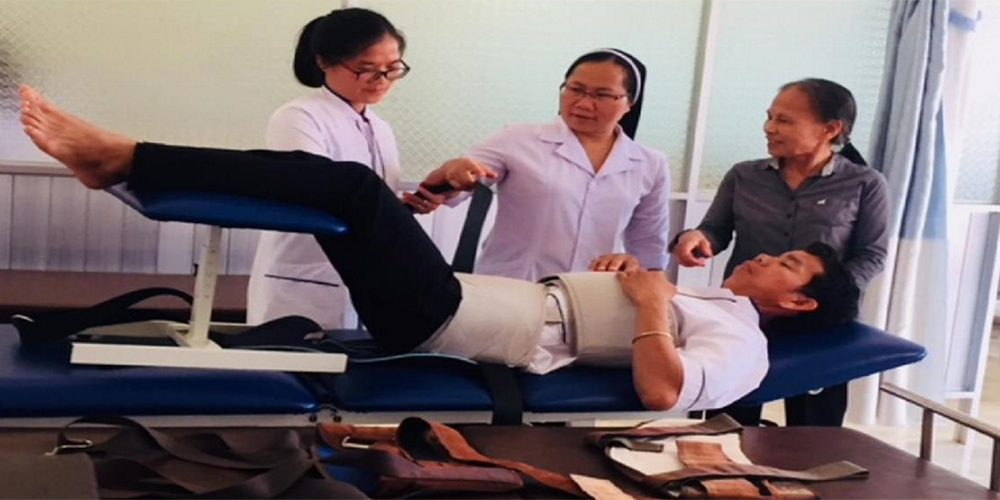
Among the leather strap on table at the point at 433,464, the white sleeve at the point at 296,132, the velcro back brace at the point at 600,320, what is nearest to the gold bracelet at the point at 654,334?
the velcro back brace at the point at 600,320

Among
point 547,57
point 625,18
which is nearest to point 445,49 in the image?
point 547,57

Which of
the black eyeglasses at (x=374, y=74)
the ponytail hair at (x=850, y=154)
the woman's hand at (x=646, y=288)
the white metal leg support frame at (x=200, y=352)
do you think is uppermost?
the black eyeglasses at (x=374, y=74)

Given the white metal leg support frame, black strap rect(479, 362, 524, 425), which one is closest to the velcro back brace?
black strap rect(479, 362, 524, 425)

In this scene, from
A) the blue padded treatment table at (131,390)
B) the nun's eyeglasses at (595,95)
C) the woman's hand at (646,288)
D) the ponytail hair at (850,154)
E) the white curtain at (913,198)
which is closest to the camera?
the blue padded treatment table at (131,390)

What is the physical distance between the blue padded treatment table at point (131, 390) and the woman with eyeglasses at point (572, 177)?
787 millimetres

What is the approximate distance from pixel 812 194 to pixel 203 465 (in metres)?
1.85

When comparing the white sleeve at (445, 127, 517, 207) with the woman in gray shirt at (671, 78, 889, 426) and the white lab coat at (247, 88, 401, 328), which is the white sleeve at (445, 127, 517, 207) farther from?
the woman in gray shirt at (671, 78, 889, 426)

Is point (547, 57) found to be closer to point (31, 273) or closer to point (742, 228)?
point (742, 228)

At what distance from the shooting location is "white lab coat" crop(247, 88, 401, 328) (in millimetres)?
2537

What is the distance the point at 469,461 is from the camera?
1.76 metres

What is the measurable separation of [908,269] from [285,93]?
7.53 feet

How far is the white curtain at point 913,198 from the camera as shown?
389 cm

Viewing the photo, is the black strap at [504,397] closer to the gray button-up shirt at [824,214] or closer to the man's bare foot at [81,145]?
the man's bare foot at [81,145]

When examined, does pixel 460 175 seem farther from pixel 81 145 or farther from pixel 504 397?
pixel 81 145
